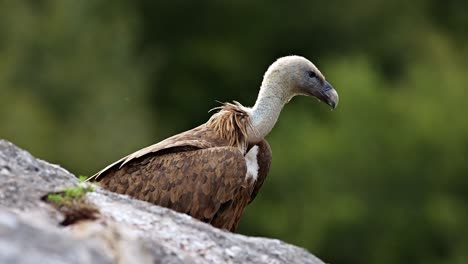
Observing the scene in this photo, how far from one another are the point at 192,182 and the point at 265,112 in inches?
50.8

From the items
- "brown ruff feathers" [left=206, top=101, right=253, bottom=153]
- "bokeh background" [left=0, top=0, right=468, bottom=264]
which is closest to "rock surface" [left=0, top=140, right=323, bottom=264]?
"brown ruff feathers" [left=206, top=101, right=253, bottom=153]

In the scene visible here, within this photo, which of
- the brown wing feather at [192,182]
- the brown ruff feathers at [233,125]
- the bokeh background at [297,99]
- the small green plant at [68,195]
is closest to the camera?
the small green plant at [68,195]

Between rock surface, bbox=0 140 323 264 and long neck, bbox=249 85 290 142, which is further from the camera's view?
long neck, bbox=249 85 290 142

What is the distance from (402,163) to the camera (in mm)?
38344

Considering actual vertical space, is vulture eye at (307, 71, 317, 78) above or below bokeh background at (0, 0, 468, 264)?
above

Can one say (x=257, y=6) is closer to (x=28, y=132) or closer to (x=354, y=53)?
(x=354, y=53)

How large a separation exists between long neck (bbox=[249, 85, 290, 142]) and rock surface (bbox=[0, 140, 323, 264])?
2.91 metres

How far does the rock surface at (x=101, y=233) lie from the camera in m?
8.57

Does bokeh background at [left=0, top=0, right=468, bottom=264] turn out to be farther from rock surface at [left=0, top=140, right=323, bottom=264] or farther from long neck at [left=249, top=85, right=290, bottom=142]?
rock surface at [left=0, top=140, right=323, bottom=264]

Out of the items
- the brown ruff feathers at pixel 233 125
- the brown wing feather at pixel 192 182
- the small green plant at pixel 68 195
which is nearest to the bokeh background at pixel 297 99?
the brown ruff feathers at pixel 233 125

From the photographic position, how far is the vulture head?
542 inches

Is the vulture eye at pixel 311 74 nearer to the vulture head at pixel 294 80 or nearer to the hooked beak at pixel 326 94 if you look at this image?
the vulture head at pixel 294 80

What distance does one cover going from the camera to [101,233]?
897 centimetres

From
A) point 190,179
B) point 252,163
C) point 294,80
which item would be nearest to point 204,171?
point 190,179
